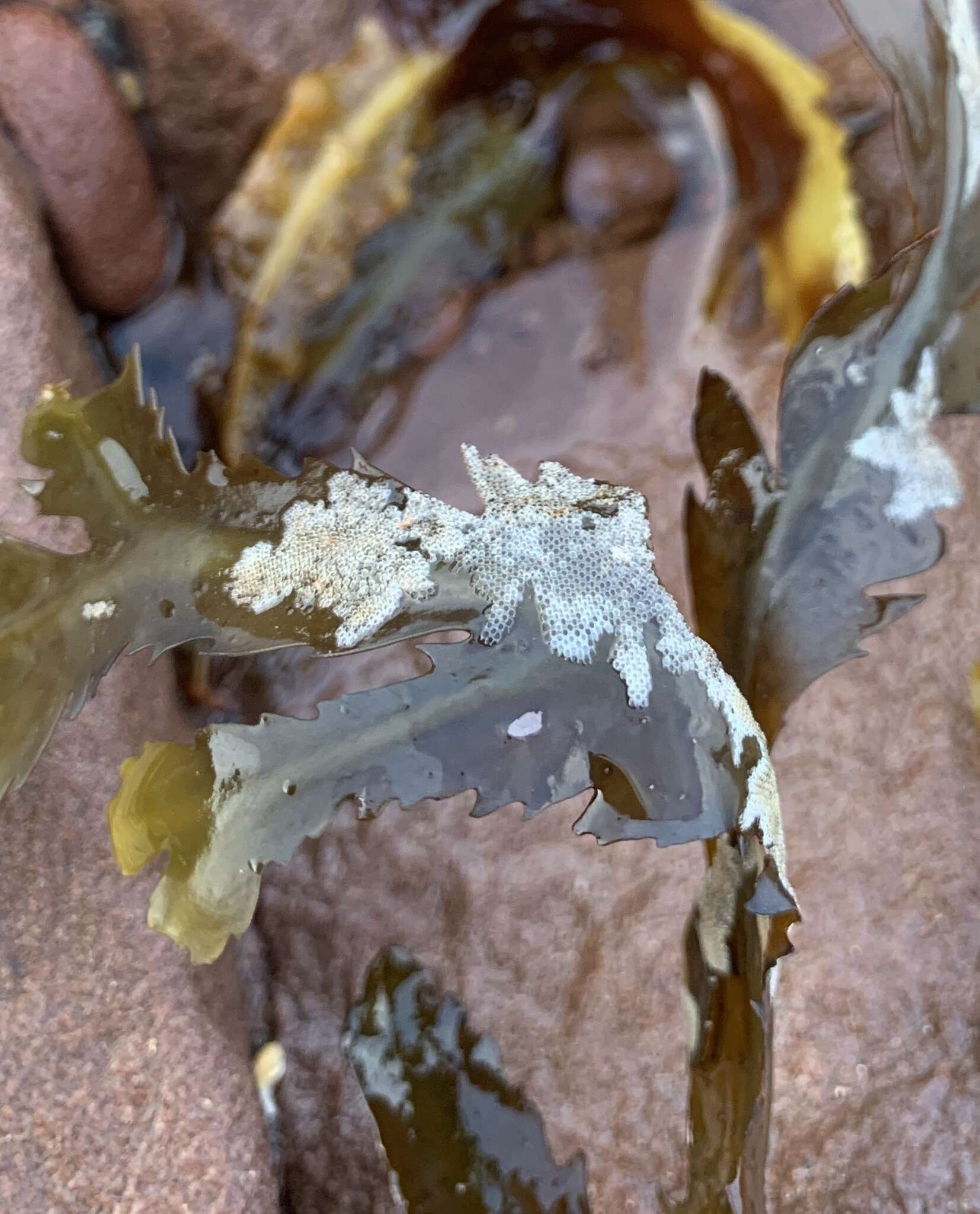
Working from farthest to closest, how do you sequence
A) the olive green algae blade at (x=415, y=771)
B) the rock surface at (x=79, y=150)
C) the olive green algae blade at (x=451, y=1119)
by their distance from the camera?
the rock surface at (x=79, y=150), the olive green algae blade at (x=451, y=1119), the olive green algae blade at (x=415, y=771)

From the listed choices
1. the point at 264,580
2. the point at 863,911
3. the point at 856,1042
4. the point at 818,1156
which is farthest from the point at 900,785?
the point at 264,580

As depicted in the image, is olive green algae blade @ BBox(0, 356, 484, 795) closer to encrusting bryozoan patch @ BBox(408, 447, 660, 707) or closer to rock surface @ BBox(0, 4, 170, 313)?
encrusting bryozoan patch @ BBox(408, 447, 660, 707)

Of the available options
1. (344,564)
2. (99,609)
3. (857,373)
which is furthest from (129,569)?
(857,373)

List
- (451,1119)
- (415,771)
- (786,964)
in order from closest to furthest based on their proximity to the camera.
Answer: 1. (415,771)
2. (451,1119)
3. (786,964)

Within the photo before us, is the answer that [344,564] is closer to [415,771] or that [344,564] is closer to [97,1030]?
[415,771]

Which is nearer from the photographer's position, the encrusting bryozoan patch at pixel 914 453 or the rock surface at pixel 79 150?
the encrusting bryozoan patch at pixel 914 453

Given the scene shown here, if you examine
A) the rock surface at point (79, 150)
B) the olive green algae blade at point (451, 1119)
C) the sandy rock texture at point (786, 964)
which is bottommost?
the sandy rock texture at point (786, 964)

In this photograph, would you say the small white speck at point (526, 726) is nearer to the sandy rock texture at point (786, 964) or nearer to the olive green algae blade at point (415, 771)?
the olive green algae blade at point (415, 771)

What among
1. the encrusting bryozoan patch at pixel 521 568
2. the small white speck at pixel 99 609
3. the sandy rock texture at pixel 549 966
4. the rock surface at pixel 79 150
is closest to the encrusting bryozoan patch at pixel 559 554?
the encrusting bryozoan patch at pixel 521 568
